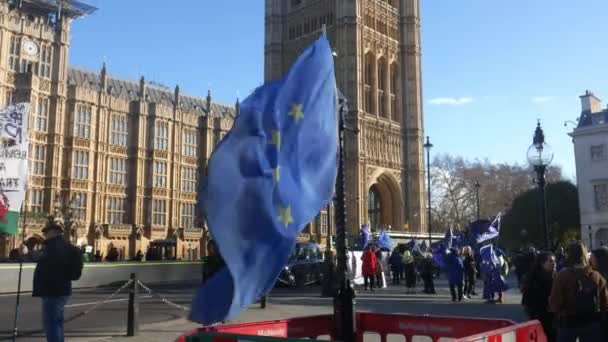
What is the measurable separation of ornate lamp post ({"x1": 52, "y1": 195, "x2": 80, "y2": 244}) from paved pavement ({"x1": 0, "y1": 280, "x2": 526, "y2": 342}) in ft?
71.2

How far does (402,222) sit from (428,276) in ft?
131

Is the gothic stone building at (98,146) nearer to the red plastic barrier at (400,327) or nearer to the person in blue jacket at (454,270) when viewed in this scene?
the person in blue jacket at (454,270)

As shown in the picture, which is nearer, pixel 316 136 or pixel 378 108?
pixel 316 136

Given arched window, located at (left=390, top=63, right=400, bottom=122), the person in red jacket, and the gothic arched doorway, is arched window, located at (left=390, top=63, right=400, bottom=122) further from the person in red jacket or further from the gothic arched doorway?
the person in red jacket

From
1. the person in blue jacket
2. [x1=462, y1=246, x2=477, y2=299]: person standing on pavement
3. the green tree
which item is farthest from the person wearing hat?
the green tree

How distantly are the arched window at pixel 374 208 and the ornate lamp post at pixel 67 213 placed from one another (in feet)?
98.5

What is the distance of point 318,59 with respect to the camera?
173 inches

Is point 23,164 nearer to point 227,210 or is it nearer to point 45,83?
point 227,210

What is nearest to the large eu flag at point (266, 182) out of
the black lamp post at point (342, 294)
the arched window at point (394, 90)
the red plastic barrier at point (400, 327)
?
the black lamp post at point (342, 294)

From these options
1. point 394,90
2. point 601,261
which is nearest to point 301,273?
point 601,261

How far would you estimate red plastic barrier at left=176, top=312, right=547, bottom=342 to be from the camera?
373 centimetres

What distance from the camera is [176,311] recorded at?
45.3ft

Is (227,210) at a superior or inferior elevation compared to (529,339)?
superior

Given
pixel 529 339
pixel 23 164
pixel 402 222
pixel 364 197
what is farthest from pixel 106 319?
pixel 402 222
